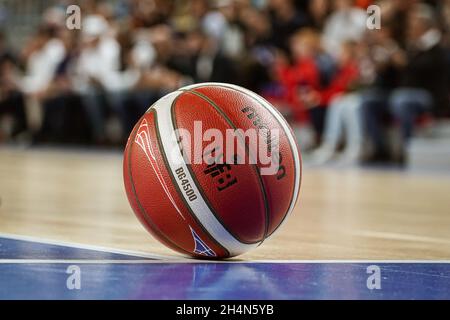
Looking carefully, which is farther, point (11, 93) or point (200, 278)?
point (11, 93)

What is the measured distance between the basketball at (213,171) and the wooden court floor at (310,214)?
29cm

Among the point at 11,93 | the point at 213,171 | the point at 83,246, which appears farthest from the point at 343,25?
the point at 213,171

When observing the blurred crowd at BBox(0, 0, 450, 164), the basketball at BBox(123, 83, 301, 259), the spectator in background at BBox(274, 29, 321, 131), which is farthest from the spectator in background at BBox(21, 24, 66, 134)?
the basketball at BBox(123, 83, 301, 259)

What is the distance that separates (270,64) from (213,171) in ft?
30.2

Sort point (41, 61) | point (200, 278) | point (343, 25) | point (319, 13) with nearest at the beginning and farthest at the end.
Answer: point (200, 278) → point (343, 25) → point (319, 13) → point (41, 61)

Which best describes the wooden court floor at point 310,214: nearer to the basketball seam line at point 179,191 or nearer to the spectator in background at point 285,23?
the basketball seam line at point 179,191

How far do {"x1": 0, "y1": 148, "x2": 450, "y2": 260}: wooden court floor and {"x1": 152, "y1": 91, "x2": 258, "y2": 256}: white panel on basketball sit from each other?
249 mm

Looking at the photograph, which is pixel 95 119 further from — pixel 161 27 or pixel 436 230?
pixel 436 230

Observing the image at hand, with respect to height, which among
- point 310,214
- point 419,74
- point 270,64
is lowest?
point 310,214

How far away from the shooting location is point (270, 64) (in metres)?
12.2

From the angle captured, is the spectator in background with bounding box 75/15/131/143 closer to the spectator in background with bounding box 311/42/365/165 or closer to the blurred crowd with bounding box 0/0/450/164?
the blurred crowd with bounding box 0/0/450/164

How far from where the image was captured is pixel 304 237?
169 inches

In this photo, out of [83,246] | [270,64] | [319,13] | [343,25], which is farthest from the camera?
[270,64]

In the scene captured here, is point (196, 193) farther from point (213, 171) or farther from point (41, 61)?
point (41, 61)
